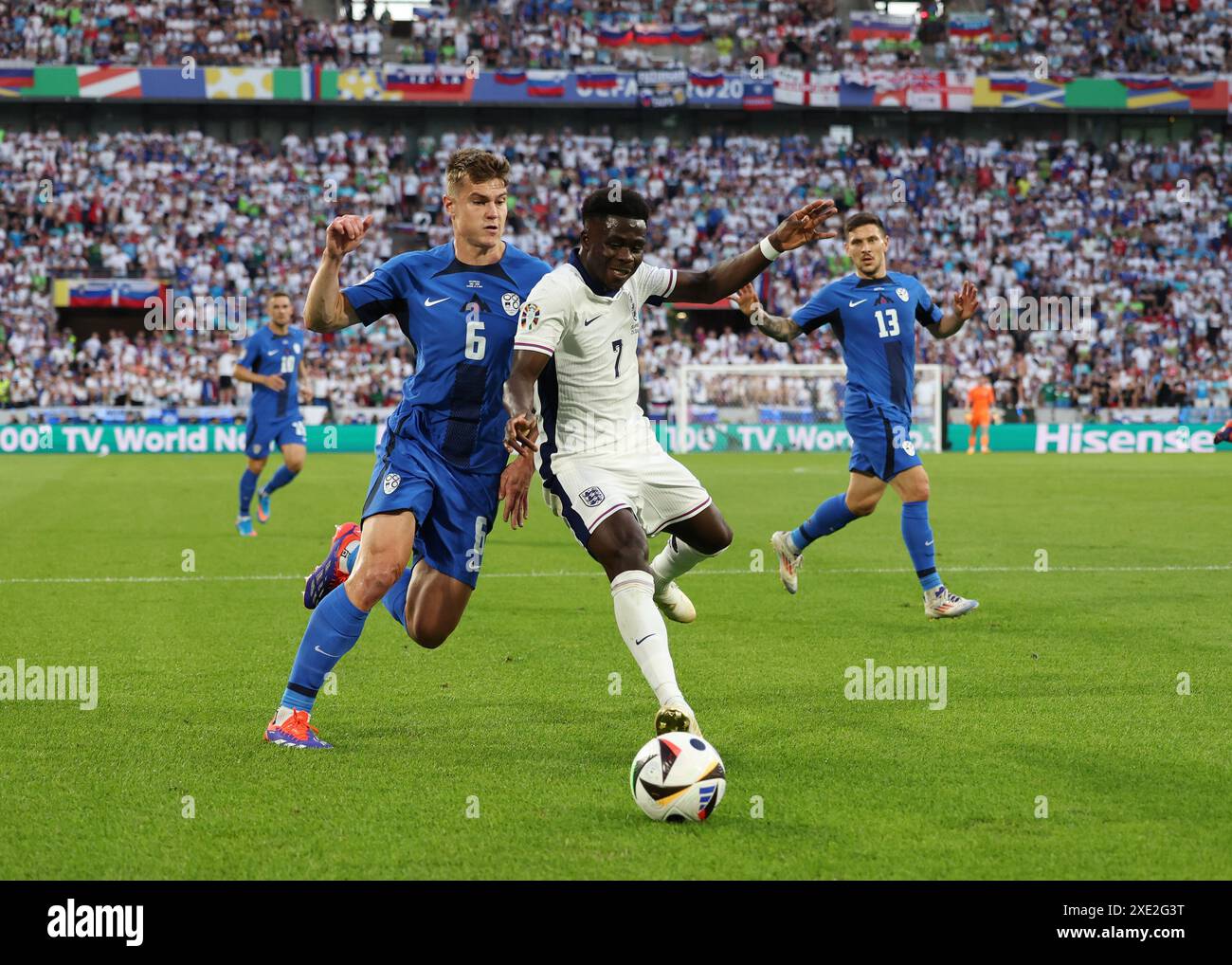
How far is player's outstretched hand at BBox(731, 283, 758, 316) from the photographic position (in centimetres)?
645

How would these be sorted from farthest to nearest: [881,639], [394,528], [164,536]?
[164,536] < [881,639] < [394,528]

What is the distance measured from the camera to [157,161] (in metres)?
41.4

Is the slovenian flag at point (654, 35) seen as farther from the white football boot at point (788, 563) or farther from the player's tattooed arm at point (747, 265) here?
the player's tattooed arm at point (747, 265)

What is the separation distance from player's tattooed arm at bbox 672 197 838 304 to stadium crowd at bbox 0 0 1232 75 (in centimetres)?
3956

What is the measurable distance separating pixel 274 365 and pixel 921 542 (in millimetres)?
8092

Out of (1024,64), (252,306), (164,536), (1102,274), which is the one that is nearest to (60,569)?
(164,536)

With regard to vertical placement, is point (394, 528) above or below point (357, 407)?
above

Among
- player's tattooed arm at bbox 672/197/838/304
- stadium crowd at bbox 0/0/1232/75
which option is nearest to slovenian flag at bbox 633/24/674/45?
stadium crowd at bbox 0/0/1232/75

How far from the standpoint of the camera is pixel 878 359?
9281 millimetres

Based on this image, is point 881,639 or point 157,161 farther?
point 157,161

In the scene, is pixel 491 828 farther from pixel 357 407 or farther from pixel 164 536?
pixel 357 407

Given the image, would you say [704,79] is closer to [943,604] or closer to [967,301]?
[967,301]

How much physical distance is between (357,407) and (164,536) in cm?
1983

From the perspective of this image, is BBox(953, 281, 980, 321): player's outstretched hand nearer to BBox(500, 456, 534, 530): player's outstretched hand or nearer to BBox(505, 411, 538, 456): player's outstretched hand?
BBox(500, 456, 534, 530): player's outstretched hand
